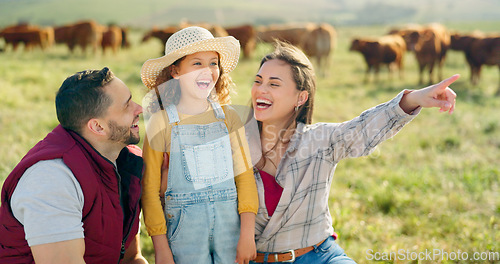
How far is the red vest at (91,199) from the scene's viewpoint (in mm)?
1977

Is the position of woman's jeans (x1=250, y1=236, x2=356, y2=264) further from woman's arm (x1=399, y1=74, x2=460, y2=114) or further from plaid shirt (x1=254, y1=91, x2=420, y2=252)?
woman's arm (x1=399, y1=74, x2=460, y2=114)

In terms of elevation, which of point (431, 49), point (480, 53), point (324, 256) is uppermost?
point (431, 49)

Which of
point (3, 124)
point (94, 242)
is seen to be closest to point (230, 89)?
point (94, 242)

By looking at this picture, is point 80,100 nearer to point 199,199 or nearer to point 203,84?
point 203,84

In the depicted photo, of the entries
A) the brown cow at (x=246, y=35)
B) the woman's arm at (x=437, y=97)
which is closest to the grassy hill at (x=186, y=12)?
the brown cow at (x=246, y=35)

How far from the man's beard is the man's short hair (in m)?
0.09

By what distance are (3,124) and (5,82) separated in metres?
3.50


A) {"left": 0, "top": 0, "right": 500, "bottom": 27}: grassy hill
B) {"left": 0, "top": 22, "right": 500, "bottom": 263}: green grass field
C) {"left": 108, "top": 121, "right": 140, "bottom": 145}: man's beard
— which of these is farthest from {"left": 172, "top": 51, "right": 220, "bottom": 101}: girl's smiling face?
{"left": 0, "top": 0, "right": 500, "bottom": 27}: grassy hill

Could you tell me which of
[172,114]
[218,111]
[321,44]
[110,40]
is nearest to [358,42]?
[321,44]

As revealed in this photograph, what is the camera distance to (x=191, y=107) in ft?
8.46

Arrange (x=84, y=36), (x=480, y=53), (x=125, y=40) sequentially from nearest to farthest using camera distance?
1. (x=480, y=53)
2. (x=84, y=36)
3. (x=125, y=40)

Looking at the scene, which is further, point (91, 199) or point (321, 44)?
point (321, 44)

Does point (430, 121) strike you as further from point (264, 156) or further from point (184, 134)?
point (184, 134)

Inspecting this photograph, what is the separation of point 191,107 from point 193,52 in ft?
1.08
